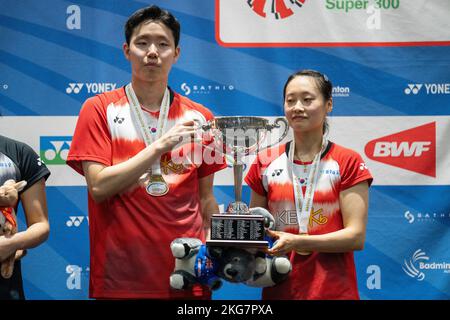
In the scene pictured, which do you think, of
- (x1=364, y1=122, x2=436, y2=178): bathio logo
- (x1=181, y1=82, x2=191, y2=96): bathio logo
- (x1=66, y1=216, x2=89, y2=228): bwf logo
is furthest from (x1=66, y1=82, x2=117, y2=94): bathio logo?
(x1=364, y1=122, x2=436, y2=178): bathio logo

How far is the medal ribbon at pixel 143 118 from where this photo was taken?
251 centimetres

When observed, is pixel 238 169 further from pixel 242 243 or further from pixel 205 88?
pixel 205 88

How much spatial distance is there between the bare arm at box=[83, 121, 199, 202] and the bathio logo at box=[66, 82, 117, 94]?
4.41 ft

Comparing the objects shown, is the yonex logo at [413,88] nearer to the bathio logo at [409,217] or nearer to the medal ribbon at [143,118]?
the bathio logo at [409,217]

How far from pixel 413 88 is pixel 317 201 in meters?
1.45

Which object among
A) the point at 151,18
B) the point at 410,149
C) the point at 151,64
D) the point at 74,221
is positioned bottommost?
the point at 74,221

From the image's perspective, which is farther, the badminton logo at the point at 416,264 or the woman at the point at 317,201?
the badminton logo at the point at 416,264

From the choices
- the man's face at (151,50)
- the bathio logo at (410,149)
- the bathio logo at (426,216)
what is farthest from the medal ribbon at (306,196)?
the bathio logo at (426,216)

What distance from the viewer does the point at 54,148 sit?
370 centimetres

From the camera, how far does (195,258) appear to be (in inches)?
91.0

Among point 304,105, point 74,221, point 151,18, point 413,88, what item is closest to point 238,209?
Result: point 304,105

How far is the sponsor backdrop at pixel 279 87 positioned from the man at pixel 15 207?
983 millimetres
